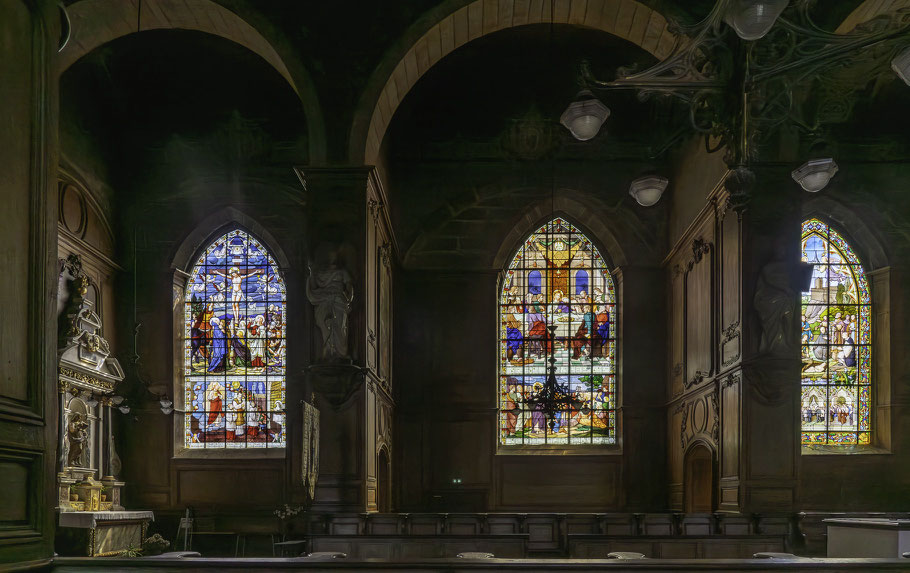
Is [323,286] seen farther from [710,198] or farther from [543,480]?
[543,480]

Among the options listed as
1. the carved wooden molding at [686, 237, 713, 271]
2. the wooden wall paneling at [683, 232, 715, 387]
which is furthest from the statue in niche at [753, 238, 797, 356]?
the carved wooden molding at [686, 237, 713, 271]

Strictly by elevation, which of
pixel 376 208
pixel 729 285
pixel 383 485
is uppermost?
pixel 376 208

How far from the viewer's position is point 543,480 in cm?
1695

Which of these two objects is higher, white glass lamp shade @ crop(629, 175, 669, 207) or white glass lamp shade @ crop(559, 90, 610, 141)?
white glass lamp shade @ crop(559, 90, 610, 141)

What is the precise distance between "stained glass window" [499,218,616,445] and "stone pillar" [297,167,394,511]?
620 centimetres

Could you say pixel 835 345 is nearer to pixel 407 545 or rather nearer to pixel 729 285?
pixel 729 285

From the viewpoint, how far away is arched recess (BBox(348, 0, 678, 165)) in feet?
37.4

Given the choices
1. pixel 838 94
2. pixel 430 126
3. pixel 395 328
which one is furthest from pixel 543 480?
pixel 838 94

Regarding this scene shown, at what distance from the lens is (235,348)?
17.1 meters

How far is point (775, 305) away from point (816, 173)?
8.53 ft

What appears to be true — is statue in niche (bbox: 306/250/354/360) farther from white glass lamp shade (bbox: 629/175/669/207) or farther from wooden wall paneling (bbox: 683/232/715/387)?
wooden wall paneling (bbox: 683/232/715/387)

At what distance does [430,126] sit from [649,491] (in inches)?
311

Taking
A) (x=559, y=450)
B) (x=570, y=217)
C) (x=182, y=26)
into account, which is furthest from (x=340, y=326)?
(x=570, y=217)

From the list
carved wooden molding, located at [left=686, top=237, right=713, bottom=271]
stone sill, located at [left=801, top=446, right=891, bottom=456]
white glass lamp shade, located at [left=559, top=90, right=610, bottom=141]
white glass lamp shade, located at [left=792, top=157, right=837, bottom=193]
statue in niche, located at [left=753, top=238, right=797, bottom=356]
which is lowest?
stone sill, located at [left=801, top=446, right=891, bottom=456]
